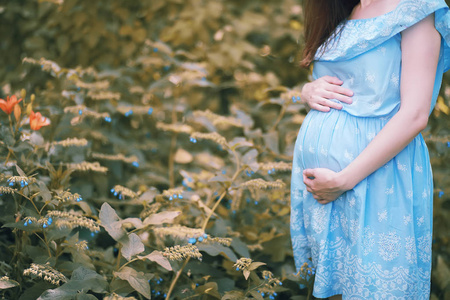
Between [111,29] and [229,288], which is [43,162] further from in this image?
[111,29]

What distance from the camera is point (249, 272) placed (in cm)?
157

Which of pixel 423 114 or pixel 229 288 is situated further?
pixel 229 288

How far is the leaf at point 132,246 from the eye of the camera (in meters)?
1.51

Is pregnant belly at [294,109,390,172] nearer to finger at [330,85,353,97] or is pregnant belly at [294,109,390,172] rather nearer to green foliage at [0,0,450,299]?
finger at [330,85,353,97]

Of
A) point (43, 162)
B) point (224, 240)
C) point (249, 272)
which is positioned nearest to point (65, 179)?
point (43, 162)

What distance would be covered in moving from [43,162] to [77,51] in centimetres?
154

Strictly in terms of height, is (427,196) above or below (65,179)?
above

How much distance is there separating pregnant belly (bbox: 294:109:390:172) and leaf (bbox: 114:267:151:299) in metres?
0.68

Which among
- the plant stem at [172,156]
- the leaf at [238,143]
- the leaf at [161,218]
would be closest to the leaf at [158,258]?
the leaf at [161,218]

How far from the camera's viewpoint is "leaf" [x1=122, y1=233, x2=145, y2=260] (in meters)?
1.51

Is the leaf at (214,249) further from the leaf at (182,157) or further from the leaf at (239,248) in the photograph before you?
the leaf at (182,157)

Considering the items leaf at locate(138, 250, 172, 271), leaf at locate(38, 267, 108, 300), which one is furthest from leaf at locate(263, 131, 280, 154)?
leaf at locate(38, 267, 108, 300)

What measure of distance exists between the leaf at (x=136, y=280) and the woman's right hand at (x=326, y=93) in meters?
0.85

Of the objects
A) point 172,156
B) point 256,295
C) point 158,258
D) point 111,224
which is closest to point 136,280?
point 158,258
